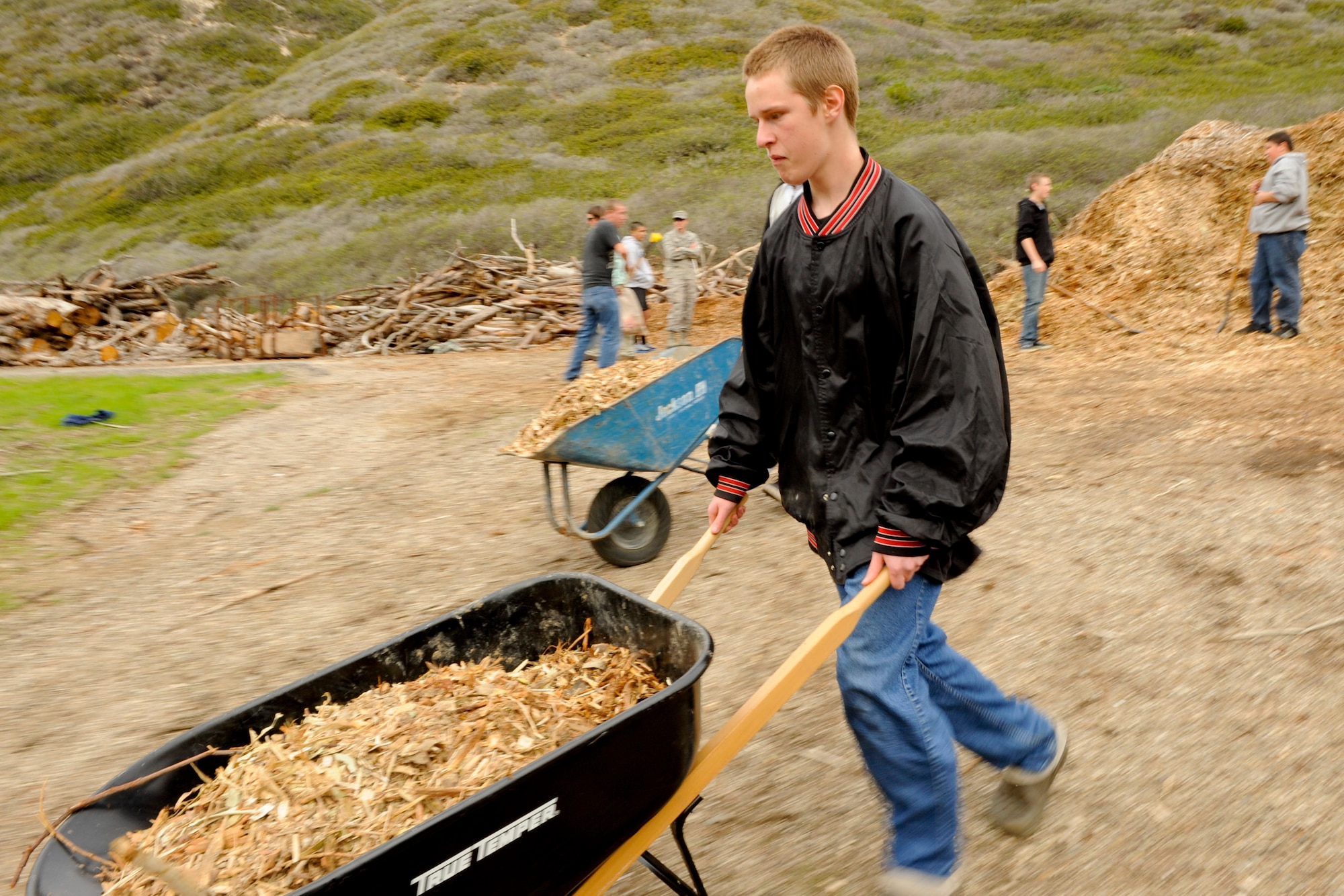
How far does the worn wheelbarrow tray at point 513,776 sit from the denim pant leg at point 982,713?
0.69m

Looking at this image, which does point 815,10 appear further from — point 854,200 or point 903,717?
point 903,717

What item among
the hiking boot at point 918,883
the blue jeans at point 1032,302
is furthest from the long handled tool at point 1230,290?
the hiking boot at point 918,883

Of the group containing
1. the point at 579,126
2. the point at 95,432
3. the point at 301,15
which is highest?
the point at 301,15

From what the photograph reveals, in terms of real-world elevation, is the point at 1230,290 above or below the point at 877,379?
below

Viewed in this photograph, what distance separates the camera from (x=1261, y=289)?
9.77m

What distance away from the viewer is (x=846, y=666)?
2168 mm

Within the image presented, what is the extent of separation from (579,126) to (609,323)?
27.5 m

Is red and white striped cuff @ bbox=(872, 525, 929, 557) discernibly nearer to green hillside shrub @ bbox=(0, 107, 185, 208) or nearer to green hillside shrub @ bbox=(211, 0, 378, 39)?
green hillside shrub @ bbox=(0, 107, 185, 208)

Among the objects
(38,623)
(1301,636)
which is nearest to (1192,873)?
(1301,636)

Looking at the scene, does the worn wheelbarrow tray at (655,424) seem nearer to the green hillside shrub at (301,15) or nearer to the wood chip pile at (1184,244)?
the wood chip pile at (1184,244)

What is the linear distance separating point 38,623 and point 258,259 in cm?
2581

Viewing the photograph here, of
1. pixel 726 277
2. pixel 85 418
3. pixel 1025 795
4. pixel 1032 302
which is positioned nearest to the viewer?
pixel 1025 795

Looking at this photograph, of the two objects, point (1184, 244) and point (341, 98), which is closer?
point (1184, 244)

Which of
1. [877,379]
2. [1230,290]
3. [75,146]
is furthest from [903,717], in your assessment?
[75,146]
